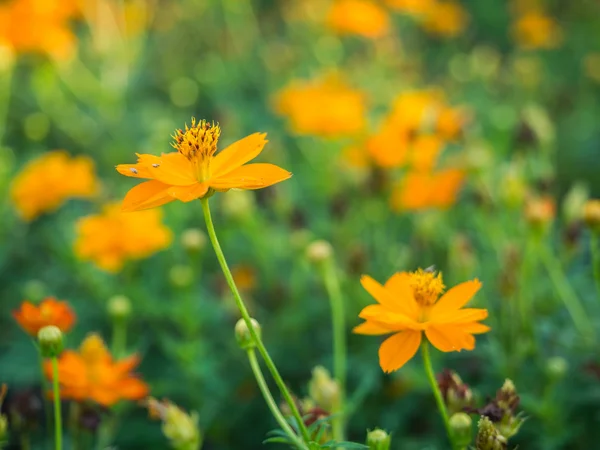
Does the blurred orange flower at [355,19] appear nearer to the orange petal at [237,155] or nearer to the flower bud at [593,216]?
the flower bud at [593,216]

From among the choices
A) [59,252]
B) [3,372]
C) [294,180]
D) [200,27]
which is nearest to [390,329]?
[3,372]

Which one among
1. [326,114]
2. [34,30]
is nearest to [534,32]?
[326,114]

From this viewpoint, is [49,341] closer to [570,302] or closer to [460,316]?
[460,316]

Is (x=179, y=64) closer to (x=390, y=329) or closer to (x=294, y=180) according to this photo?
(x=294, y=180)

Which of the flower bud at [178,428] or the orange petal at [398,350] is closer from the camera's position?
the orange petal at [398,350]

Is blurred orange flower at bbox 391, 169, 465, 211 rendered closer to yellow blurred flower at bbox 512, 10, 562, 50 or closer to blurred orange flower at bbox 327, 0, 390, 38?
blurred orange flower at bbox 327, 0, 390, 38

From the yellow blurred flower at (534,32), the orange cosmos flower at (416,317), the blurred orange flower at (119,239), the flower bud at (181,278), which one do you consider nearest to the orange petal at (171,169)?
the orange cosmos flower at (416,317)

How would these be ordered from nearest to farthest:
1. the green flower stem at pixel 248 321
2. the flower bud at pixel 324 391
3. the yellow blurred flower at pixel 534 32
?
1. the green flower stem at pixel 248 321
2. the flower bud at pixel 324 391
3. the yellow blurred flower at pixel 534 32
